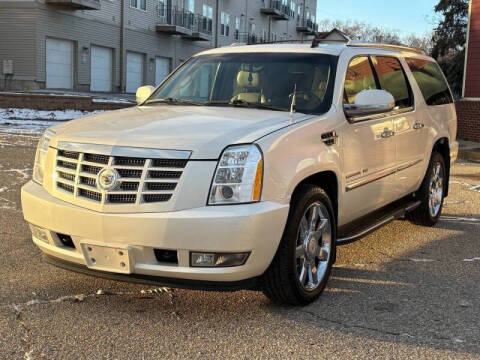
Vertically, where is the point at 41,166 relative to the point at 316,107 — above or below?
below

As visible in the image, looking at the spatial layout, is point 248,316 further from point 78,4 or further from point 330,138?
point 78,4

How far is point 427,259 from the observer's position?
539cm

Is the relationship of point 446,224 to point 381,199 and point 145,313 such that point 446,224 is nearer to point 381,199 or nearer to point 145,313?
point 381,199

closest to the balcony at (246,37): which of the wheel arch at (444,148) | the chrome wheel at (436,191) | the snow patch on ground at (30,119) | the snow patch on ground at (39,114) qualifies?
the snow patch on ground at (39,114)

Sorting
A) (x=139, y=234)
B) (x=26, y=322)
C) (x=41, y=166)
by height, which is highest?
(x=41, y=166)

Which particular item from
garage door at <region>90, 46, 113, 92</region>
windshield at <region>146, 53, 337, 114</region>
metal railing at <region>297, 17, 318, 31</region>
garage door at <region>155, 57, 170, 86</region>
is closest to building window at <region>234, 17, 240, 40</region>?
garage door at <region>155, 57, 170, 86</region>

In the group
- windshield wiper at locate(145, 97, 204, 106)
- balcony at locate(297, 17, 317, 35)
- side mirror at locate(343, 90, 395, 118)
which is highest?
balcony at locate(297, 17, 317, 35)

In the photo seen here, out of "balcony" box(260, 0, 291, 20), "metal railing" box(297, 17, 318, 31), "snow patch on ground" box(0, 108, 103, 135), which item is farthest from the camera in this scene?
"metal railing" box(297, 17, 318, 31)

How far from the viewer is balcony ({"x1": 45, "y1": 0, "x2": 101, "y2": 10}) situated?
2789cm

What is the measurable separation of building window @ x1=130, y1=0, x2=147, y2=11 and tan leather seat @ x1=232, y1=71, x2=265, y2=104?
31264 mm

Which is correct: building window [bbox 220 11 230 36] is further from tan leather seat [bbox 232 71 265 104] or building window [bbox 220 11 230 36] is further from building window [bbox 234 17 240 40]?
tan leather seat [bbox 232 71 265 104]

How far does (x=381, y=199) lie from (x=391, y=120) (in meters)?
0.74

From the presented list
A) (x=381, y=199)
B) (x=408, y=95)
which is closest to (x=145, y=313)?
(x=381, y=199)

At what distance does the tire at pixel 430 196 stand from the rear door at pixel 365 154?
974 mm
